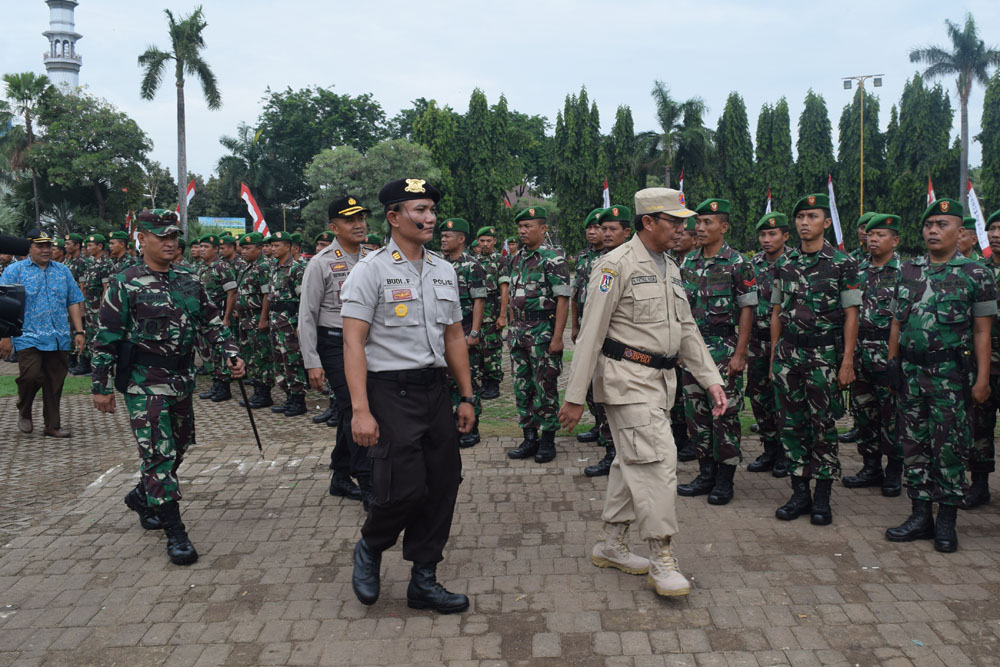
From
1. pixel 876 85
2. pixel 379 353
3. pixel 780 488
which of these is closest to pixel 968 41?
pixel 876 85

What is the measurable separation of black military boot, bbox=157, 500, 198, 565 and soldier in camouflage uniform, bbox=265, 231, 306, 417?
180 inches

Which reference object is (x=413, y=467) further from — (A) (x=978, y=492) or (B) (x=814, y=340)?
(A) (x=978, y=492)

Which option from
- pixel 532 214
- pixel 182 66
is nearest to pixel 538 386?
pixel 532 214

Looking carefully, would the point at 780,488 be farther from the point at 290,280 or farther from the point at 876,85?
the point at 876,85

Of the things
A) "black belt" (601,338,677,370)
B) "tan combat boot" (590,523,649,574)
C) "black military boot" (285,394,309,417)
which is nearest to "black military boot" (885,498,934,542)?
"tan combat boot" (590,523,649,574)

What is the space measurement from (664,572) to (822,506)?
168 cm

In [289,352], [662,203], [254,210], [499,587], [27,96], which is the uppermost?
[27,96]

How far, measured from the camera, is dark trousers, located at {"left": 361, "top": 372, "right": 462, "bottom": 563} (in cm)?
370

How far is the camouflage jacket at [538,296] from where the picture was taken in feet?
22.9

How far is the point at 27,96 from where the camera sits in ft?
Answer: 139

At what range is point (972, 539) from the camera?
15.5 feet

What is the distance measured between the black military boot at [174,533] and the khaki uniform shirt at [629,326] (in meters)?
2.61

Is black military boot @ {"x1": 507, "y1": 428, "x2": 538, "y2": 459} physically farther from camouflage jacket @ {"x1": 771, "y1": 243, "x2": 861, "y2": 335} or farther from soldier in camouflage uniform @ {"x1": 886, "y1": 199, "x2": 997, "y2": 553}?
Result: soldier in camouflage uniform @ {"x1": 886, "y1": 199, "x2": 997, "y2": 553}

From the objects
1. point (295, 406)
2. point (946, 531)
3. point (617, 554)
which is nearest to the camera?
point (617, 554)
